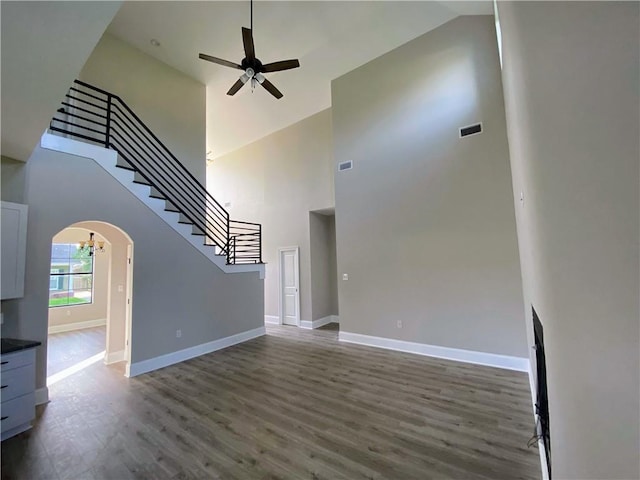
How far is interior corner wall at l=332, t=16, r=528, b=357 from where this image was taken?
418cm

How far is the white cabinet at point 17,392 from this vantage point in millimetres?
2576

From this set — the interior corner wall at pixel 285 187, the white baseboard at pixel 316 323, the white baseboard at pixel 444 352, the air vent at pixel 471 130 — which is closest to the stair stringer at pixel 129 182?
the interior corner wall at pixel 285 187

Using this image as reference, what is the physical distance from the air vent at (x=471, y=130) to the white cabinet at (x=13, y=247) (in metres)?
5.80

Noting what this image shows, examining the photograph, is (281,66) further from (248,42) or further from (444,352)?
(444,352)

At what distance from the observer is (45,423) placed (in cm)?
282

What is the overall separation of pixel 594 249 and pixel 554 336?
620 mm

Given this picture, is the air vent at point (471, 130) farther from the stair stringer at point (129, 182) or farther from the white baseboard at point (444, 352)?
the stair stringer at point (129, 182)

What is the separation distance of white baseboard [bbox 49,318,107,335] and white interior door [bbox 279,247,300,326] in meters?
4.95

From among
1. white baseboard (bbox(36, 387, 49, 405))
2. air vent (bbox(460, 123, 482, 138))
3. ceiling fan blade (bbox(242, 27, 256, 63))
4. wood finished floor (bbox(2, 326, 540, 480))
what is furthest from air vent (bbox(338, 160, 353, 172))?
white baseboard (bbox(36, 387, 49, 405))

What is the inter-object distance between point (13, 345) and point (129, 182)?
92.4 inches

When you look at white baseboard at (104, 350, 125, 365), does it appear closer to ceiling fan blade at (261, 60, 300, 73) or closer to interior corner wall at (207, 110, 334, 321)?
interior corner wall at (207, 110, 334, 321)

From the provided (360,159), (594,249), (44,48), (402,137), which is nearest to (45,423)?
(44,48)

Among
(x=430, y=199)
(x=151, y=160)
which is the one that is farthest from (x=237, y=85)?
(x=430, y=199)

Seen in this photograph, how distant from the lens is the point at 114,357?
15.3ft
